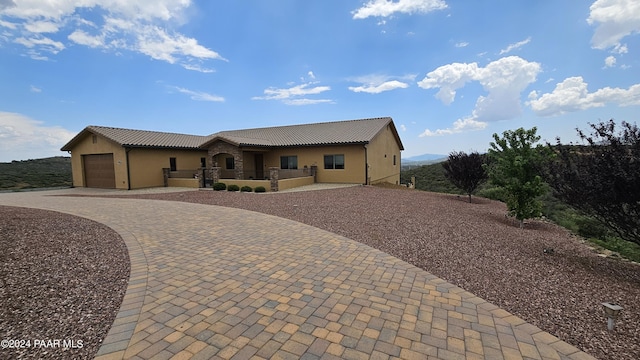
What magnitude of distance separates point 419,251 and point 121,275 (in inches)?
204

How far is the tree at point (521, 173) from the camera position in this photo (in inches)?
348

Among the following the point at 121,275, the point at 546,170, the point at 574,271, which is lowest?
the point at 574,271

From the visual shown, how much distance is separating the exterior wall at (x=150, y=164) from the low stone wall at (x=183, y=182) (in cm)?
82

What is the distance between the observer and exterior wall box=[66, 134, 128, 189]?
744 inches

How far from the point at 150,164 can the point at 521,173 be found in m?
21.5

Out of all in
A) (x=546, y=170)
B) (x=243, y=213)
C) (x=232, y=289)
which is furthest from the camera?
(x=243, y=213)

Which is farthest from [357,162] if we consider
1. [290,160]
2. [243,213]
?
[243,213]

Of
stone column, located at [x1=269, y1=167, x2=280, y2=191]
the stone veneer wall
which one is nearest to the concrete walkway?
stone column, located at [x1=269, y1=167, x2=280, y2=191]

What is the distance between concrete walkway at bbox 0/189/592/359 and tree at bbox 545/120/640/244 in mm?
3111

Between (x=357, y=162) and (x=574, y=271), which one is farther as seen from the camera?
(x=357, y=162)

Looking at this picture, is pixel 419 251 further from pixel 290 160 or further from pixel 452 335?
pixel 290 160

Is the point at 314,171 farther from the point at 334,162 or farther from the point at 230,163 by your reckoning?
the point at 230,163

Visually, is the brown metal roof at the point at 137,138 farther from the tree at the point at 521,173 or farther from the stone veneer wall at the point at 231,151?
the tree at the point at 521,173

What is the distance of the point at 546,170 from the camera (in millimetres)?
6203
